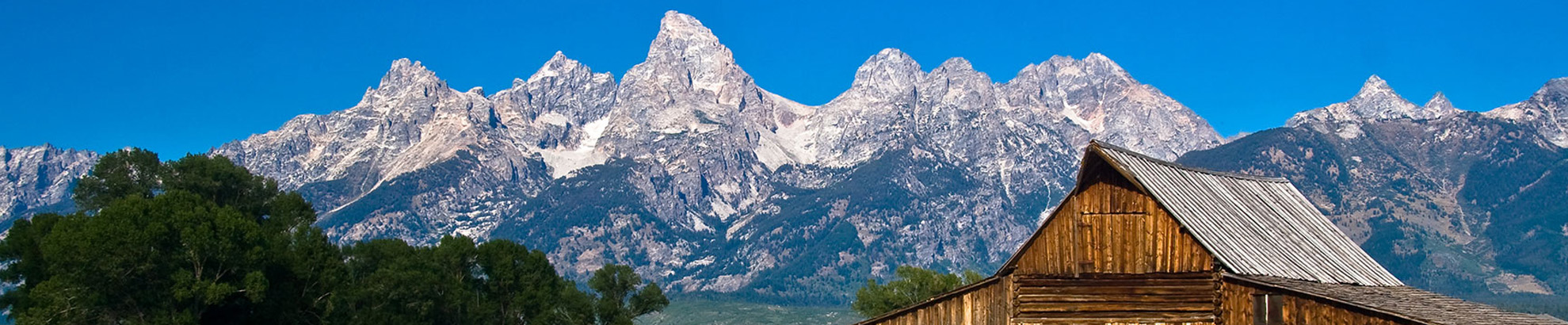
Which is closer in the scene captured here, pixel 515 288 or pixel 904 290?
pixel 515 288

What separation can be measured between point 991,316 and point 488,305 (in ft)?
183

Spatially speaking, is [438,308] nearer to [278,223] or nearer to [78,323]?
[278,223]

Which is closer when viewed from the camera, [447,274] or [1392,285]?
[1392,285]

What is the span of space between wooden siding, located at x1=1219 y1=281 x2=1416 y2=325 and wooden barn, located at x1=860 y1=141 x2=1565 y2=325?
23 millimetres

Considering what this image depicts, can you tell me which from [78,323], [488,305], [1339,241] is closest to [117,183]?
[78,323]

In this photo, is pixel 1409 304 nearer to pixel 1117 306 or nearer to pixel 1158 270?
pixel 1158 270

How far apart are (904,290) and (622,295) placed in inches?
743

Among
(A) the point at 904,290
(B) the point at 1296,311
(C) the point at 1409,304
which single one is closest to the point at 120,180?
(A) the point at 904,290

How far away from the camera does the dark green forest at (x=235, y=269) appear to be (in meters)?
48.8

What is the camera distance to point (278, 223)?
2665 inches

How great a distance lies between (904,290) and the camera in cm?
8925

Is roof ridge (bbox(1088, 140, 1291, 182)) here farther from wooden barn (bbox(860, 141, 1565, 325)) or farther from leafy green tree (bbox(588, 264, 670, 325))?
leafy green tree (bbox(588, 264, 670, 325))

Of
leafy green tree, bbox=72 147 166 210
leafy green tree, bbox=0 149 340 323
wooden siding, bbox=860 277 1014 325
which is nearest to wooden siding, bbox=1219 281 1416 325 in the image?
wooden siding, bbox=860 277 1014 325

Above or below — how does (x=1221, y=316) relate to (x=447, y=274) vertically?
below
